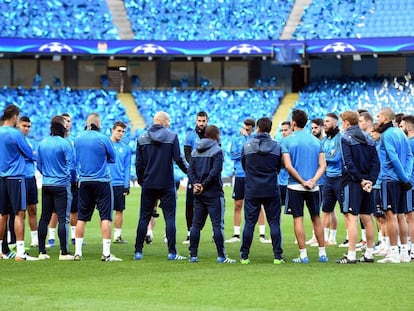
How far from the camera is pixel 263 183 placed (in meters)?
16.5

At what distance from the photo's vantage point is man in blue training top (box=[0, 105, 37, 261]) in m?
16.9

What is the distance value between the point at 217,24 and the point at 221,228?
35004 millimetres

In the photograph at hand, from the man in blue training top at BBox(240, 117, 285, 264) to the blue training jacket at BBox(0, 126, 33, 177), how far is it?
3670mm

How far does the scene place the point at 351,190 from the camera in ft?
53.6

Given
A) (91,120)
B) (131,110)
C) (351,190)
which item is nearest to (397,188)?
(351,190)

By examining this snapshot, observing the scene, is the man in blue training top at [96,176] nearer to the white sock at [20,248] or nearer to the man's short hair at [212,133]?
the white sock at [20,248]

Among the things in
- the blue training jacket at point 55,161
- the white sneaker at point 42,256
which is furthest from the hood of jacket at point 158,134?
the white sneaker at point 42,256

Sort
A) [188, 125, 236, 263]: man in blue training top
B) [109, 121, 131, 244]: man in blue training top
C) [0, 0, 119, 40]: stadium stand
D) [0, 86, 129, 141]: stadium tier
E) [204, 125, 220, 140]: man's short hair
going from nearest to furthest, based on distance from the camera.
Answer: [188, 125, 236, 263]: man in blue training top < [204, 125, 220, 140]: man's short hair < [109, 121, 131, 244]: man in blue training top < [0, 86, 129, 141]: stadium tier < [0, 0, 119, 40]: stadium stand

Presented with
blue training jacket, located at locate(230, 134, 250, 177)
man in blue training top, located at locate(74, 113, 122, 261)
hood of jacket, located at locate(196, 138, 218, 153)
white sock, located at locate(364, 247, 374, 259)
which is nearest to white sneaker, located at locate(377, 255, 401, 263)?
white sock, located at locate(364, 247, 374, 259)

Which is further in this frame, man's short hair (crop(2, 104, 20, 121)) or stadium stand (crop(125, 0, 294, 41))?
stadium stand (crop(125, 0, 294, 41))

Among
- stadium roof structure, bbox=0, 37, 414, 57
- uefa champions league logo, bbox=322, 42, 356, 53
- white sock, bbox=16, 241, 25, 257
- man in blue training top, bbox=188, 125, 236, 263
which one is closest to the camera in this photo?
man in blue training top, bbox=188, 125, 236, 263

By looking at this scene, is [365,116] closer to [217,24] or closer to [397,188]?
[397,188]

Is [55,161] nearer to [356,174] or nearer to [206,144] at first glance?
[206,144]

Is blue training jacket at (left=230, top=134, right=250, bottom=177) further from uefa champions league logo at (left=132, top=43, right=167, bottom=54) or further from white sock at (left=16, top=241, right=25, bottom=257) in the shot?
uefa champions league logo at (left=132, top=43, right=167, bottom=54)
